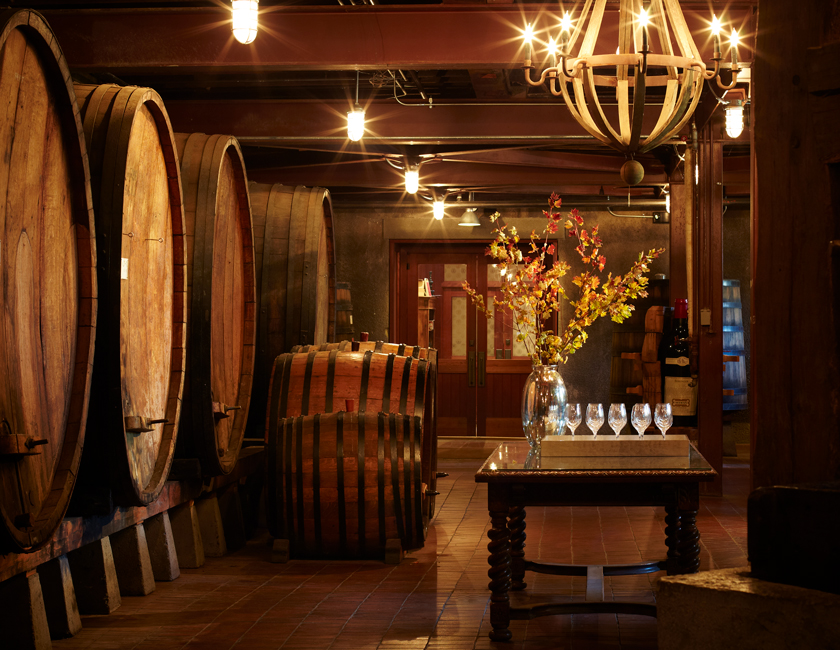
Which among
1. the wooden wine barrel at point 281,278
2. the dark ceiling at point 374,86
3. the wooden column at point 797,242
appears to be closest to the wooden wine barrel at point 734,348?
the dark ceiling at point 374,86

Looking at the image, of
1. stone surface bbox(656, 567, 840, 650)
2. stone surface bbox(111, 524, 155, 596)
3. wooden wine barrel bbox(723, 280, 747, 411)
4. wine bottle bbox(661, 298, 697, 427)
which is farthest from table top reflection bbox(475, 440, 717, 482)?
wooden wine barrel bbox(723, 280, 747, 411)

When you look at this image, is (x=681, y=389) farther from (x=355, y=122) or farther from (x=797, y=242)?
(x=797, y=242)

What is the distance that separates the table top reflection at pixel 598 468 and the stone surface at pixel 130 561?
62.1 inches

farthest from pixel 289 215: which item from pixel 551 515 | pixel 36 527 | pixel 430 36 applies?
pixel 36 527

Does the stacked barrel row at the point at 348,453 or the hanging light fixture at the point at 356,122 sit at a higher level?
the hanging light fixture at the point at 356,122

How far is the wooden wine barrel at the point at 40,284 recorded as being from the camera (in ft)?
8.22

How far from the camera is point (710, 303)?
6426 mm

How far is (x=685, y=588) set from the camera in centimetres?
176

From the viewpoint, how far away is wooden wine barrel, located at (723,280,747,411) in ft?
29.7

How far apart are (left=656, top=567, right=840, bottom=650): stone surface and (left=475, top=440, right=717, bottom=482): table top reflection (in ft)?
3.94

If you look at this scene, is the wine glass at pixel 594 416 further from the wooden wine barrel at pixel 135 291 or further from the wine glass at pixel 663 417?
the wooden wine barrel at pixel 135 291

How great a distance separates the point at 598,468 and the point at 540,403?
1.62 feet

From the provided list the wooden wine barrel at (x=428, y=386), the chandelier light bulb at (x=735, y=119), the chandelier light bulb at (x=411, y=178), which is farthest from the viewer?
the chandelier light bulb at (x=411, y=178)

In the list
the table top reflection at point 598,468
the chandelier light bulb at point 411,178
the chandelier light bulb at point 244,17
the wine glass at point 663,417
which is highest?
the chandelier light bulb at point 244,17
